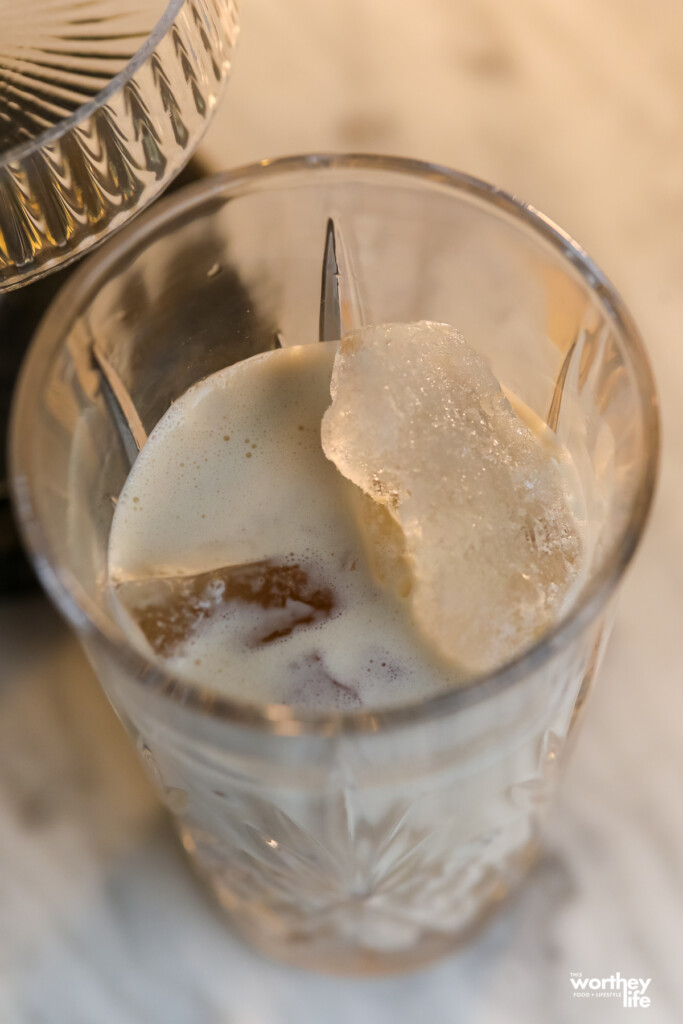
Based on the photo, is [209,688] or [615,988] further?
A: [615,988]

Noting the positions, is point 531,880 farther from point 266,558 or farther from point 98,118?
point 98,118

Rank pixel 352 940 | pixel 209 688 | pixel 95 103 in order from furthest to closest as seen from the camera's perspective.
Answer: pixel 352 940, pixel 95 103, pixel 209 688

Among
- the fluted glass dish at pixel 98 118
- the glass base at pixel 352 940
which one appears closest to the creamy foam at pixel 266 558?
the fluted glass dish at pixel 98 118

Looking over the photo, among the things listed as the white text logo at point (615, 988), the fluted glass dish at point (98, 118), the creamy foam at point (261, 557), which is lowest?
the white text logo at point (615, 988)

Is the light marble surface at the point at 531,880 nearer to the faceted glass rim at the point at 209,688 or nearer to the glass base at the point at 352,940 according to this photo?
the glass base at the point at 352,940

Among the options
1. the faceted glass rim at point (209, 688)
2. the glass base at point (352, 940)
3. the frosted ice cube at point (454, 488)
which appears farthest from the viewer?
the glass base at point (352, 940)

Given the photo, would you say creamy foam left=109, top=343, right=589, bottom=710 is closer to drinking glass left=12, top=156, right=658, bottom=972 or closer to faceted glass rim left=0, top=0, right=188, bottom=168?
drinking glass left=12, top=156, right=658, bottom=972

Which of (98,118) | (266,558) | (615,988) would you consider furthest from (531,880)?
(98,118)
